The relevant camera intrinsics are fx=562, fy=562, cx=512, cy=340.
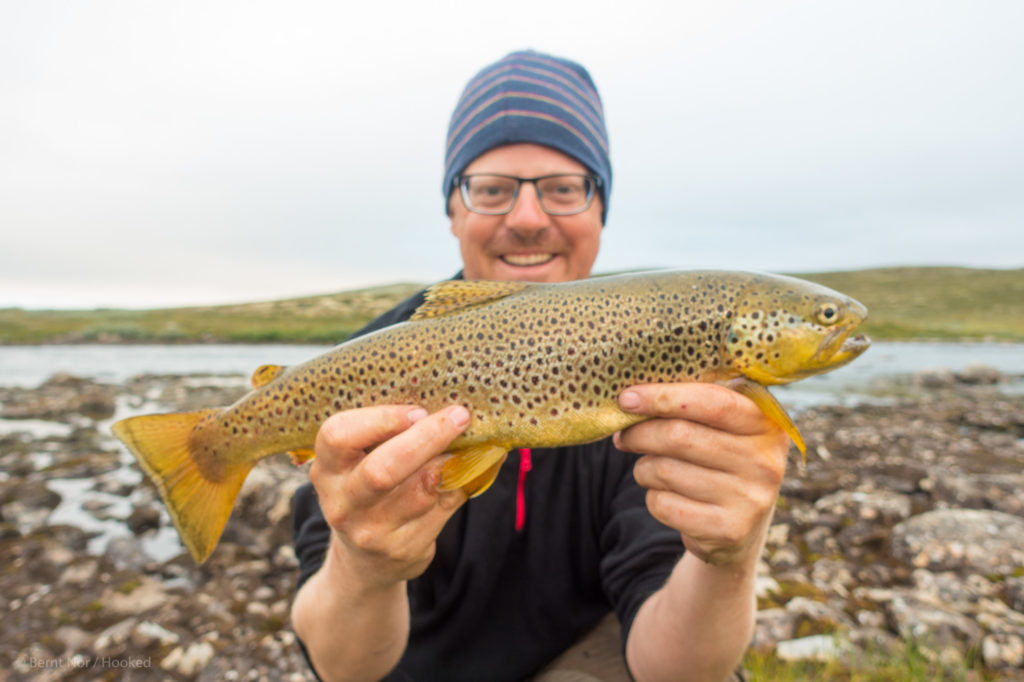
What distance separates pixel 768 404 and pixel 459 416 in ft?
3.57

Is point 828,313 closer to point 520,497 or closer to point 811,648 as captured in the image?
point 520,497

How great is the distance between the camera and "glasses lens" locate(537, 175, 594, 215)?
3436 millimetres

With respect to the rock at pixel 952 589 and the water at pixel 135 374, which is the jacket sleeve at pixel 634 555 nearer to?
the water at pixel 135 374

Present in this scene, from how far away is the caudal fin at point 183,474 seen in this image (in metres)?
2.35

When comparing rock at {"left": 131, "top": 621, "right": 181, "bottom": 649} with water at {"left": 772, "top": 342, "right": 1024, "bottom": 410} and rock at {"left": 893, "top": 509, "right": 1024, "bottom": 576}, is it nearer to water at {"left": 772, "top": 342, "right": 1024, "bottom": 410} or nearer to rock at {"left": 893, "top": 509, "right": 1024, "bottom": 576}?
rock at {"left": 893, "top": 509, "right": 1024, "bottom": 576}

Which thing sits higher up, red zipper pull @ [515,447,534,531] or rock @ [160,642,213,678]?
red zipper pull @ [515,447,534,531]

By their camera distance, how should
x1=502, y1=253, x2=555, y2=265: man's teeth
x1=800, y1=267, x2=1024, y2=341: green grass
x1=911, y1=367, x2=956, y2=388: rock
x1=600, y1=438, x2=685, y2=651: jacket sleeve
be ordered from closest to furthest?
x1=600, y1=438, x2=685, y2=651: jacket sleeve
x1=502, y1=253, x2=555, y2=265: man's teeth
x1=911, y1=367, x2=956, y2=388: rock
x1=800, y1=267, x2=1024, y2=341: green grass

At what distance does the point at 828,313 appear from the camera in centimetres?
213

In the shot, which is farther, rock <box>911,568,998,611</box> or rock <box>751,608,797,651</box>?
rock <box>911,568,998,611</box>

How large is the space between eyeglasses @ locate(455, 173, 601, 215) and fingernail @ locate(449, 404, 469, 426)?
1.67 metres

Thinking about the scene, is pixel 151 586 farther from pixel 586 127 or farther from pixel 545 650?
pixel 586 127

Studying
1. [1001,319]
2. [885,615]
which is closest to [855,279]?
[1001,319]

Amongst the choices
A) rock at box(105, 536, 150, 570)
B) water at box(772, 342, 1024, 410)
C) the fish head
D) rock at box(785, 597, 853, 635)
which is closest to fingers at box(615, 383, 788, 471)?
the fish head

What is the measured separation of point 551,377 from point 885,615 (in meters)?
3.50
